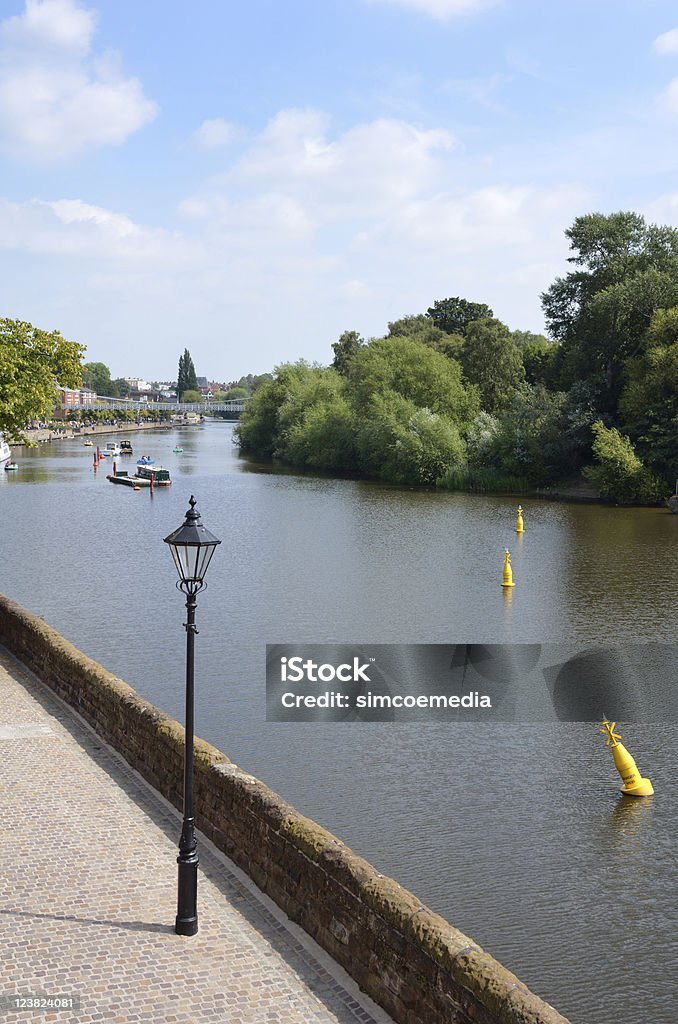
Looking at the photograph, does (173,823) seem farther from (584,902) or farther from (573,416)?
(573,416)

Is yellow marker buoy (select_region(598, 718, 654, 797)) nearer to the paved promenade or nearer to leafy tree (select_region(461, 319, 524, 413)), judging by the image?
the paved promenade

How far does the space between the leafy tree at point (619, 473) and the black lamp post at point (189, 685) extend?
53379mm

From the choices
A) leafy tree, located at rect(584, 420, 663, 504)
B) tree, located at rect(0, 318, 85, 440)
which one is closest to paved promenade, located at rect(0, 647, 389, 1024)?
tree, located at rect(0, 318, 85, 440)

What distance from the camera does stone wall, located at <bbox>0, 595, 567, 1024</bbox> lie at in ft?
24.4

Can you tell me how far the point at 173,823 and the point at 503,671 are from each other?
40.5 ft

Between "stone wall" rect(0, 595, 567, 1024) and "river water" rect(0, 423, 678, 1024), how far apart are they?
9.78ft

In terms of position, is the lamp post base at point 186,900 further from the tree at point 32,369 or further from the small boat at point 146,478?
the small boat at point 146,478

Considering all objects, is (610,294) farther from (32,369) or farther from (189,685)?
(189,685)

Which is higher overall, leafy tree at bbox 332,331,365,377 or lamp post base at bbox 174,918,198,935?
Answer: leafy tree at bbox 332,331,365,377

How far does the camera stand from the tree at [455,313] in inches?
4705

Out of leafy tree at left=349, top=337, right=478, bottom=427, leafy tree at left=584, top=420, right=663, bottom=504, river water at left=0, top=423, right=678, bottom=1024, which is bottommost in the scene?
river water at left=0, top=423, right=678, bottom=1024

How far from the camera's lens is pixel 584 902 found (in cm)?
1266

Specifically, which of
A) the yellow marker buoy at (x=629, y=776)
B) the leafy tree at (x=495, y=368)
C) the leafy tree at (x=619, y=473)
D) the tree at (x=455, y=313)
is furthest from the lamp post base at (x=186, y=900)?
the tree at (x=455, y=313)

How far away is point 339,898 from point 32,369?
1661 cm
